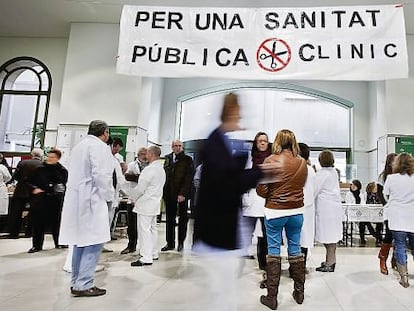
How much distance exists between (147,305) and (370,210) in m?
4.40

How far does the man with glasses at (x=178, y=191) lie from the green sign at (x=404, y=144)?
5019 millimetres

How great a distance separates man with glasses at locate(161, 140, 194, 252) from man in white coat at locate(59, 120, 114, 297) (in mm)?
1972

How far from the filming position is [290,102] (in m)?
11.3

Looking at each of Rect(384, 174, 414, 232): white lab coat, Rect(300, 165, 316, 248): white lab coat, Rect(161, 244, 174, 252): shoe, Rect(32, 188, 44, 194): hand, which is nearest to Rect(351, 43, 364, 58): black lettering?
Rect(300, 165, 316, 248): white lab coat

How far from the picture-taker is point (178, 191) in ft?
15.3

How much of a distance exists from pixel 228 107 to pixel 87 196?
165 cm

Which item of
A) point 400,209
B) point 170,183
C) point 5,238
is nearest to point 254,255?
point 170,183

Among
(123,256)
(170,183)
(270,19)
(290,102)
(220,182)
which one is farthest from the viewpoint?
(290,102)

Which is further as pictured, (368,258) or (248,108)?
(368,258)

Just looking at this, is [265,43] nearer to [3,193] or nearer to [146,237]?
[146,237]

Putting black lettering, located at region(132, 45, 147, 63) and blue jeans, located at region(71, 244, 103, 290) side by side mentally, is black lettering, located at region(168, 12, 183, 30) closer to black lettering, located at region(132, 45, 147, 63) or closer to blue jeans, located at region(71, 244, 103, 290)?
black lettering, located at region(132, 45, 147, 63)

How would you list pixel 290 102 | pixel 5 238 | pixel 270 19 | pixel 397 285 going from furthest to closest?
pixel 290 102
pixel 5 238
pixel 397 285
pixel 270 19

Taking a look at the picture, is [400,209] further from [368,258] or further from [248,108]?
[248,108]

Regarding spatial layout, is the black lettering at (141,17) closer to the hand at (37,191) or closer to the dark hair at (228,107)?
the dark hair at (228,107)
